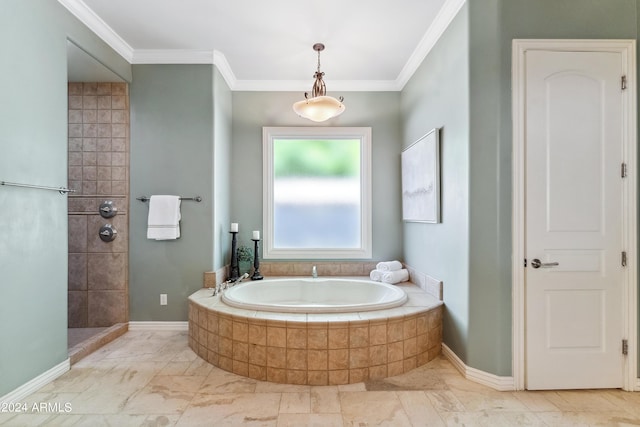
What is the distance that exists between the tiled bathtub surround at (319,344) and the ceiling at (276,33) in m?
2.23

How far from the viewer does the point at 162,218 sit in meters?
3.14

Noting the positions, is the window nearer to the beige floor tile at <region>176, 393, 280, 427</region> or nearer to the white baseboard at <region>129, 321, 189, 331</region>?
the white baseboard at <region>129, 321, 189, 331</region>

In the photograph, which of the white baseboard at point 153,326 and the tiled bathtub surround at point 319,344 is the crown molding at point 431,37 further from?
the white baseboard at point 153,326

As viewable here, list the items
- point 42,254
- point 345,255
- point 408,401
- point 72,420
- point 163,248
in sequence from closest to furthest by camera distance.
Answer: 1. point 72,420
2. point 408,401
3. point 42,254
4. point 163,248
5. point 345,255

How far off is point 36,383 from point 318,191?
2842mm

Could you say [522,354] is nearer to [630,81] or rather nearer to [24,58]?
[630,81]

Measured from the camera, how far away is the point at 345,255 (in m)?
3.83

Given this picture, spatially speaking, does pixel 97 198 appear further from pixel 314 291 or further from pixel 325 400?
pixel 325 400

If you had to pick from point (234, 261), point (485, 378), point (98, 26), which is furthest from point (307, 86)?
point (485, 378)

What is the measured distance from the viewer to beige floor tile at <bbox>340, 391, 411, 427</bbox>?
6.04 ft

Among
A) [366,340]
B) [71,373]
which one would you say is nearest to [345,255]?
[366,340]

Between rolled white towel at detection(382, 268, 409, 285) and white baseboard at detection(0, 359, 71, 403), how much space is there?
263cm

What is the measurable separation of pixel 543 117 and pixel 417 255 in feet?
5.34

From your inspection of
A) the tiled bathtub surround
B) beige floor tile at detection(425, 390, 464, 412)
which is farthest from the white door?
the tiled bathtub surround
